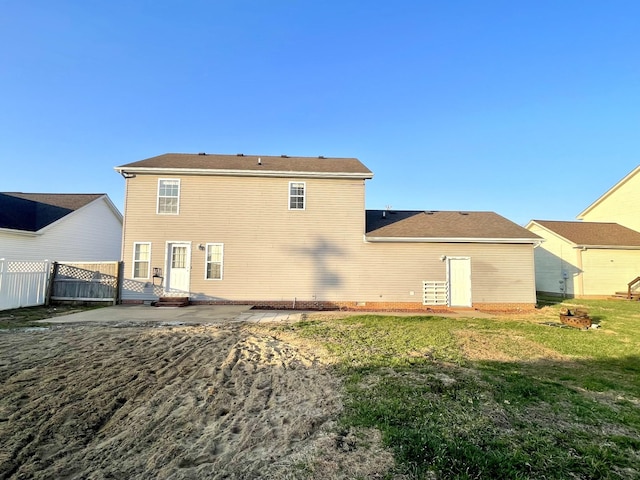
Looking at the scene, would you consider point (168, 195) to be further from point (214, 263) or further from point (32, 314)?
point (32, 314)

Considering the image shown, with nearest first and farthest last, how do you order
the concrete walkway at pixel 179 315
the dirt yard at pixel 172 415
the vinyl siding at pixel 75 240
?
the dirt yard at pixel 172 415 → the concrete walkway at pixel 179 315 → the vinyl siding at pixel 75 240

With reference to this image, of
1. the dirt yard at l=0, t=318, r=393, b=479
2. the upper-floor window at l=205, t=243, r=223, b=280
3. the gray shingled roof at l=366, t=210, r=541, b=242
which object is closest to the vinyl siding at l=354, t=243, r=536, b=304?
the gray shingled roof at l=366, t=210, r=541, b=242

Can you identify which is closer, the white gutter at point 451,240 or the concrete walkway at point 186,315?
the concrete walkway at point 186,315

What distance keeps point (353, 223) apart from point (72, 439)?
11246 mm

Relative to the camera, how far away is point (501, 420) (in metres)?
3.24

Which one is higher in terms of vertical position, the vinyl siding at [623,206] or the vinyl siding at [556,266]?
the vinyl siding at [623,206]

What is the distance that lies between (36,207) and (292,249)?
48.9 ft

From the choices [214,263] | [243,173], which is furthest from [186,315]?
[243,173]

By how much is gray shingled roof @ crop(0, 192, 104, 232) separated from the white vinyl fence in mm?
3419

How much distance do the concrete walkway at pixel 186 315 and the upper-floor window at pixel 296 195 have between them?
452 cm

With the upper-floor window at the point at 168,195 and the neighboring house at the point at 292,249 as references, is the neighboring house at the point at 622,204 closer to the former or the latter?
the neighboring house at the point at 292,249

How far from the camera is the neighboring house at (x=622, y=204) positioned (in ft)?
65.7

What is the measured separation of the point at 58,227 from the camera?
51.3ft

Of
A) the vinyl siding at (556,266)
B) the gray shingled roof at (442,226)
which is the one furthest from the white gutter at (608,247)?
the gray shingled roof at (442,226)
